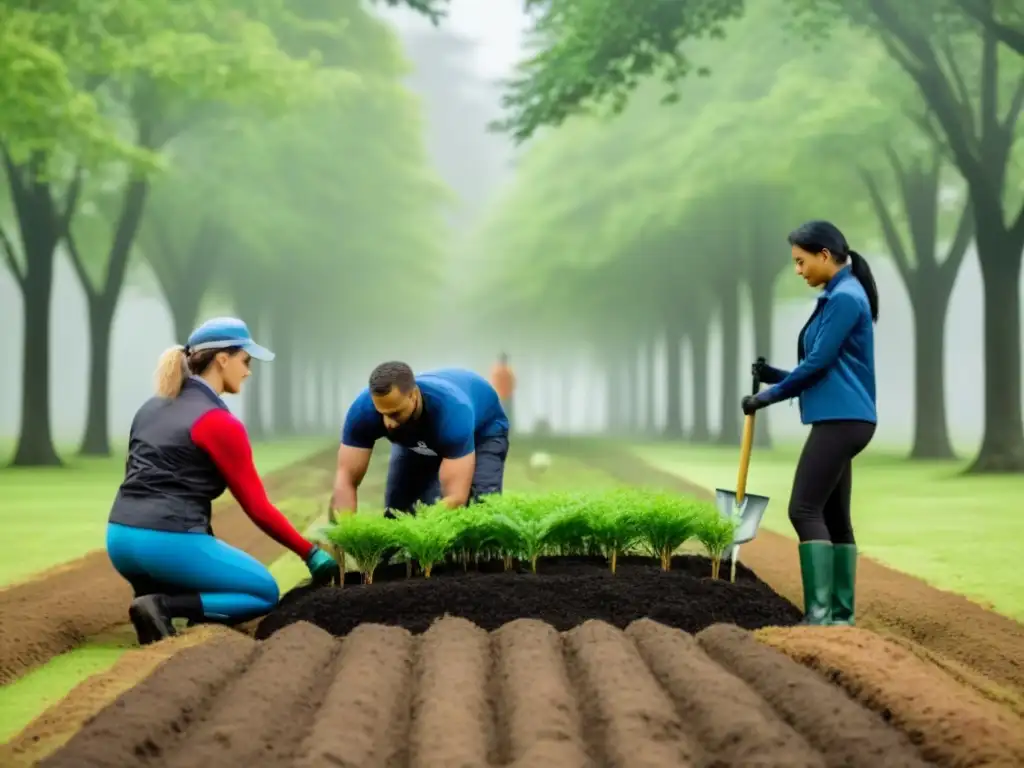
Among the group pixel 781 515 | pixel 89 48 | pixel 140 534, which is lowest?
pixel 781 515

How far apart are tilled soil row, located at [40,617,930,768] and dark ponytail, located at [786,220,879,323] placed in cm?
188

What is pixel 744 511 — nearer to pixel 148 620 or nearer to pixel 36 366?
pixel 148 620

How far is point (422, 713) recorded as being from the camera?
3686 mm

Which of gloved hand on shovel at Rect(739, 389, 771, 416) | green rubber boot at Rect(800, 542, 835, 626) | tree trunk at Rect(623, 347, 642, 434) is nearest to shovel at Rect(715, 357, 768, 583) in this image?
gloved hand on shovel at Rect(739, 389, 771, 416)

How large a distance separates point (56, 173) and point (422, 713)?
19226 mm

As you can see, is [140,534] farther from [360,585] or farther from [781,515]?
[781,515]

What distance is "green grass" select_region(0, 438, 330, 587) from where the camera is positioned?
9.55 meters

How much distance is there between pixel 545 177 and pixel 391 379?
3050cm

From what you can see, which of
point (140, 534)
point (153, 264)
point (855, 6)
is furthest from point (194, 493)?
point (153, 264)

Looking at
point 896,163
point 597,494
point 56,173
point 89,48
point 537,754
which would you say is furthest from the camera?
point 896,163

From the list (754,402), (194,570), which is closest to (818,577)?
(754,402)

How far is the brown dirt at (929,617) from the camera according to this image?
536cm

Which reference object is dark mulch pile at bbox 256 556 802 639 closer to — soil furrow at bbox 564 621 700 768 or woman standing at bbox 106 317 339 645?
woman standing at bbox 106 317 339 645

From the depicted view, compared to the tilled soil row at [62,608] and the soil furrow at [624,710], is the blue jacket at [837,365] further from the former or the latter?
the tilled soil row at [62,608]
